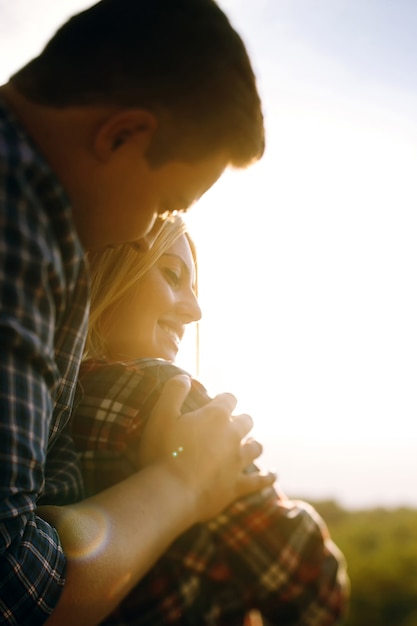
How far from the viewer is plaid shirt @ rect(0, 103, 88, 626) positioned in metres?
1.05

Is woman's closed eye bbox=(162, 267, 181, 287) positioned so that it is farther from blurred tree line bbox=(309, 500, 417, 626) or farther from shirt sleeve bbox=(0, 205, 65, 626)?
blurred tree line bbox=(309, 500, 417, 626)

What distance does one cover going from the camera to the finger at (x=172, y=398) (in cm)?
189

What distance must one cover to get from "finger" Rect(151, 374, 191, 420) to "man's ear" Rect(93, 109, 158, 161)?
88 centimetres

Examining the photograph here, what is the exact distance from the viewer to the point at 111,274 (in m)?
2.38

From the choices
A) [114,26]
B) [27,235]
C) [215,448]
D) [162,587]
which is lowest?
[162,587]

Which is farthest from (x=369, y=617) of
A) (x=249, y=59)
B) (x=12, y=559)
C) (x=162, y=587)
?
(x=249, y=59)

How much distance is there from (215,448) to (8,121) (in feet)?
3.84

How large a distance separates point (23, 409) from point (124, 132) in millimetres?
696

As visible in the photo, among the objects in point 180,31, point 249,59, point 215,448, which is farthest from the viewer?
point 215,448

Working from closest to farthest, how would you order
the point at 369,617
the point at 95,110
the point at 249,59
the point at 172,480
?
the point at 95,110 → the point at 249,59 → the point at 172,480 → the point at 369,617

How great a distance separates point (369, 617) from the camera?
4590 millimetres

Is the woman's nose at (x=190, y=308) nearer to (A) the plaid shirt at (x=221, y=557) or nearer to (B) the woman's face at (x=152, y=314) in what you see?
(B) the woman's face at (x=152, y=314)

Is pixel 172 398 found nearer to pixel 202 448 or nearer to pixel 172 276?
pixel 202 448

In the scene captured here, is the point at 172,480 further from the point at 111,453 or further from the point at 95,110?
the point at 95,110
